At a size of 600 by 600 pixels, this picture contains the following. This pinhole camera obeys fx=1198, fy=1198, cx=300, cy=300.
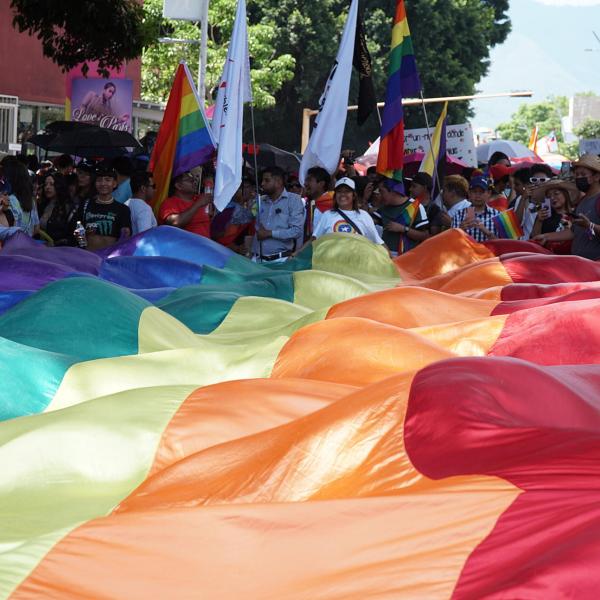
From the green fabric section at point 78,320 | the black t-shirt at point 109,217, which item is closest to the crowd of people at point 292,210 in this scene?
the black t-shirt at point 109,217

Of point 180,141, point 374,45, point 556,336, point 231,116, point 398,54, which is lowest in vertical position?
point 556,336

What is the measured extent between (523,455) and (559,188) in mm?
7537

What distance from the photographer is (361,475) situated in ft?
11.3

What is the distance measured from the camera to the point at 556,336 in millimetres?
5352

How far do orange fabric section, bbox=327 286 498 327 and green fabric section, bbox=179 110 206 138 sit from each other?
626 cm

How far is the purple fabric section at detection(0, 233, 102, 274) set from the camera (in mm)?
8648

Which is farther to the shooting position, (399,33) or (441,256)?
(399,33)

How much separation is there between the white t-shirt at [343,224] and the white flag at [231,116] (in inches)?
45.9

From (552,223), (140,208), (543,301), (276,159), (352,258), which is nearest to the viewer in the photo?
(543,301)

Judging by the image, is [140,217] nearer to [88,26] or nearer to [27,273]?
[27,273]

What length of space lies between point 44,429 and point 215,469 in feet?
2.61

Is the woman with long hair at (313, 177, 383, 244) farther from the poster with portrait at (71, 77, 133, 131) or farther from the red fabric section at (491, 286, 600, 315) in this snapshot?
the poster with portrait at (71, 77, 133, 131)

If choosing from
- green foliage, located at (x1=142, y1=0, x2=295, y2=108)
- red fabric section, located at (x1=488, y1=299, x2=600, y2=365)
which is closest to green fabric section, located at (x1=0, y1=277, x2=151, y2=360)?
red fabric section, located at (x1=488, y1=299, x2=600, y2=365)

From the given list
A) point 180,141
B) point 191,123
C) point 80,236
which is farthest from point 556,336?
point 191,123
